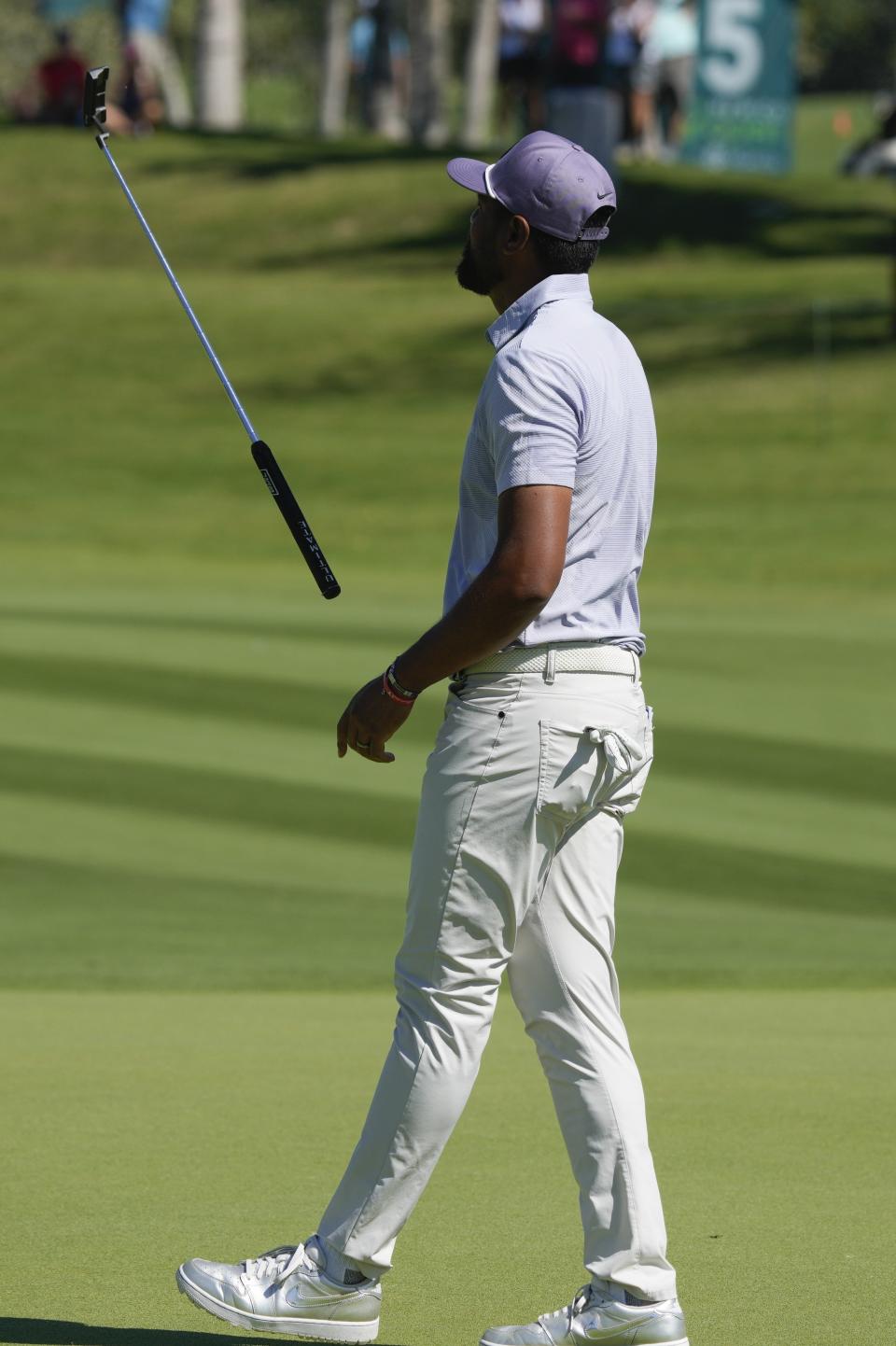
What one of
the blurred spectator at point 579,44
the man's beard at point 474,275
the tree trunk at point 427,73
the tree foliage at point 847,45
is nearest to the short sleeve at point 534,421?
the man's beard at point 474,275

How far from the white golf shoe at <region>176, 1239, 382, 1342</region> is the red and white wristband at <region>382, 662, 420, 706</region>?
0.96 meters

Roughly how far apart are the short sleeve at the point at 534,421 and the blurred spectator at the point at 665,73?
2920cm

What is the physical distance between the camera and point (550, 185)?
3.70 meters

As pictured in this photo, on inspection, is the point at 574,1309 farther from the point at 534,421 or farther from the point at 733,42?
the point at 733,42

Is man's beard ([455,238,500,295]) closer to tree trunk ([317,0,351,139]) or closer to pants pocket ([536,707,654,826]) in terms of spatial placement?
pants pocket ([536,707,654,826])

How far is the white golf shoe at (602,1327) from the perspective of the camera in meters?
3.66

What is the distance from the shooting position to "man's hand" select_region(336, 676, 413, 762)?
3727mm

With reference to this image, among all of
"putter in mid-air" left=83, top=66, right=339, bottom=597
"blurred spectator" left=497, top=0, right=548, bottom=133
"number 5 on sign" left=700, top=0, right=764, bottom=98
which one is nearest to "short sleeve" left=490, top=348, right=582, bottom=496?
"putter in mid-air" left=83, top=66, right=339, bottom=597

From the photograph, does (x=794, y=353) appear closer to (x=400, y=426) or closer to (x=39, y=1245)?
(x=400, y=426)

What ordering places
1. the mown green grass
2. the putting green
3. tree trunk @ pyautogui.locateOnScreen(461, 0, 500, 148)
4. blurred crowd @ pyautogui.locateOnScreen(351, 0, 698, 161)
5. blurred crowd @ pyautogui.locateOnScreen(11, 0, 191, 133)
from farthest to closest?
tree trunk @ pyautogui.locateOnScreen(461, 0, 500, 148) < blurred crowd @ pyautogui.locateOnScreen(11, 0, 191, 133) < blurred crowd @ pyautogui.locateOnScreen(351, 0, 698, 161) < the mown green grass < the putting green

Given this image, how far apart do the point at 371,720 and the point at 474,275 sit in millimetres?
802

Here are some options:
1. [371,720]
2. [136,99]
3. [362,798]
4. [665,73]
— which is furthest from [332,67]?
[371,720]

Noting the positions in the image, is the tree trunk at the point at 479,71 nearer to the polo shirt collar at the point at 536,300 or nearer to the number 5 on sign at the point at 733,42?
the number 5 on sign at the point at 733,42

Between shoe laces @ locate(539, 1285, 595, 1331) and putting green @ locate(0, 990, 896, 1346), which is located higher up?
shoe laces @ locate(539, 1285, 595, 1331)
